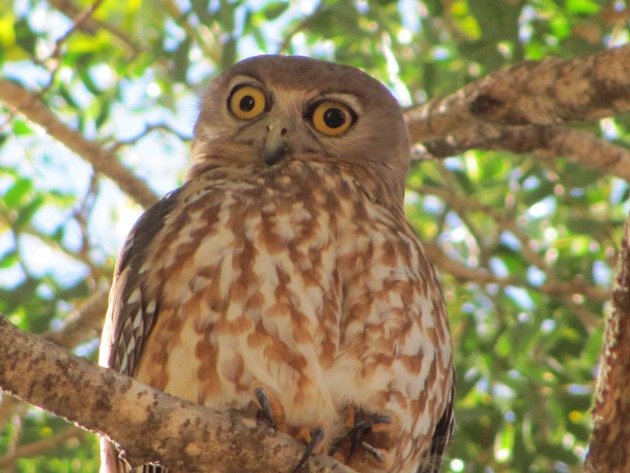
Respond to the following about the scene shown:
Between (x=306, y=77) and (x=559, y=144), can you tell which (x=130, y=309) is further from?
(x=559, y=144)

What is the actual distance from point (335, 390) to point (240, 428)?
2.04ft

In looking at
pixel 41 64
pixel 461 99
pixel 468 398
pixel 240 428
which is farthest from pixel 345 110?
pixel 240 428

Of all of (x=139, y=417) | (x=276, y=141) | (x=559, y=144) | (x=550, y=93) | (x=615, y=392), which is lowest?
(x=139, y=417)

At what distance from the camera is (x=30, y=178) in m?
6.23

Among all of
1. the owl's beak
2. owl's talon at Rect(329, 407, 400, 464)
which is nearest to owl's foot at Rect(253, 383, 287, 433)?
owl's talon at Rect(329, 407, 400, 464)

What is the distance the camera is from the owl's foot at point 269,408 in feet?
11.4

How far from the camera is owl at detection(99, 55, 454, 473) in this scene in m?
3.60

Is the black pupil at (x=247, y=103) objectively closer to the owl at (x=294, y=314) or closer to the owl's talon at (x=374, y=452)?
the owl at (x=294, y=314)

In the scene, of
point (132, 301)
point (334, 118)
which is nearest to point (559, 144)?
point (334, 118)

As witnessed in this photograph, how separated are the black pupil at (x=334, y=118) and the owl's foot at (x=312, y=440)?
5.60 ft

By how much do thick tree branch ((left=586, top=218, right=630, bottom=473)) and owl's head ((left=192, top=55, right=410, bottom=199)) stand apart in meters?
1.30

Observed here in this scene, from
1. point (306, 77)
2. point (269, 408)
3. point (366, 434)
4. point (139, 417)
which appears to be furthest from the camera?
point (306, 77)

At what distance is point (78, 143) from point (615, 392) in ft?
9.58

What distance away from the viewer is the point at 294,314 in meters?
3.64
